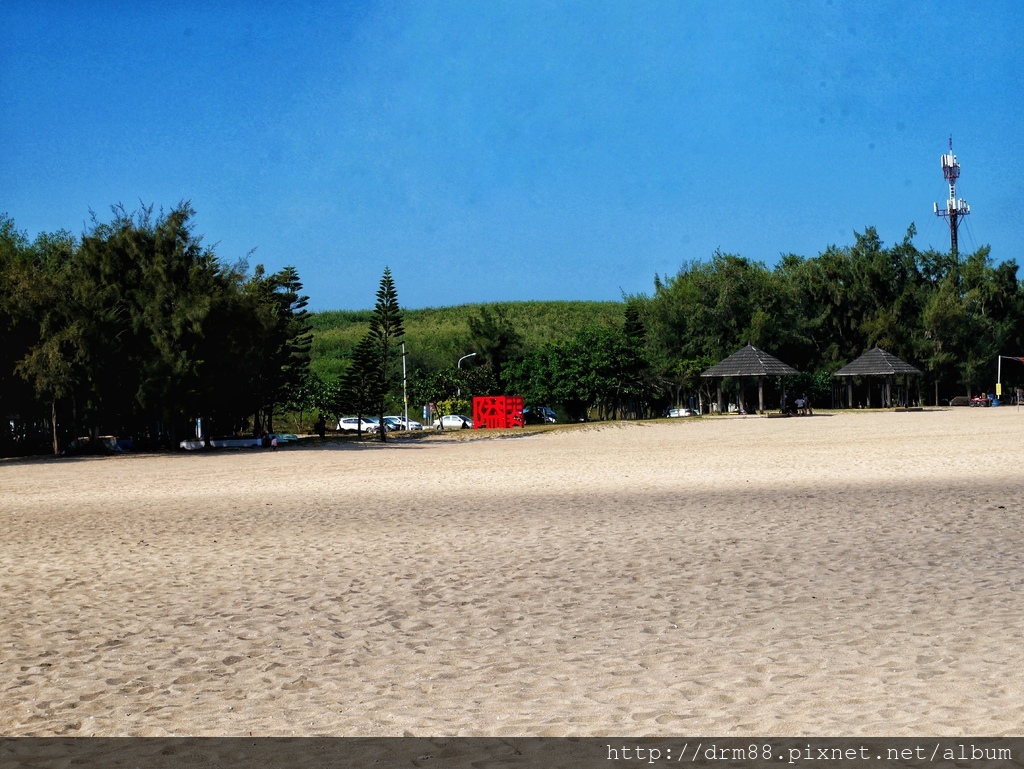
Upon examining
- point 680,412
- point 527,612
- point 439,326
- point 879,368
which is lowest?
point 527,612

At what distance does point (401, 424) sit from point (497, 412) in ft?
29.5

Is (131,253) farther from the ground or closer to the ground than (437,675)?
farther from the ground

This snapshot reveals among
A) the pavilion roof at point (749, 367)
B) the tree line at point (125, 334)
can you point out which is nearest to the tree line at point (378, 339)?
→ the tree line at point (125, 334)

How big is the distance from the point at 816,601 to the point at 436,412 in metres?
51.2

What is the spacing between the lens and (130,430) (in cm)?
3903

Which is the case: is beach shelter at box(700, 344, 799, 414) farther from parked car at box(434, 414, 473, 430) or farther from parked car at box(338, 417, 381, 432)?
parked car at box(338, 417, 381, 432)

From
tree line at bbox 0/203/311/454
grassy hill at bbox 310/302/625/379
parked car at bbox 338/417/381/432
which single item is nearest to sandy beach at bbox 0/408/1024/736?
tree line at bbox 0/203/311/454

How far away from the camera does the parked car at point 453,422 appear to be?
55.1 metres

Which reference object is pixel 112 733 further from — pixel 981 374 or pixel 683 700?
pixel 981 374

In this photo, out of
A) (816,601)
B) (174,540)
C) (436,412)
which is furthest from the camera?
(436,412)

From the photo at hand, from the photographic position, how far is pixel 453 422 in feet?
185

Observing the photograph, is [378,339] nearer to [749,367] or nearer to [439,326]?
[749,367]

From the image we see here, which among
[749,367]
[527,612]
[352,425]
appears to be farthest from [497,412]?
[527,612]

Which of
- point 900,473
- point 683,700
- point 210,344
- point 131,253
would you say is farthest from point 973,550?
point 131,253
